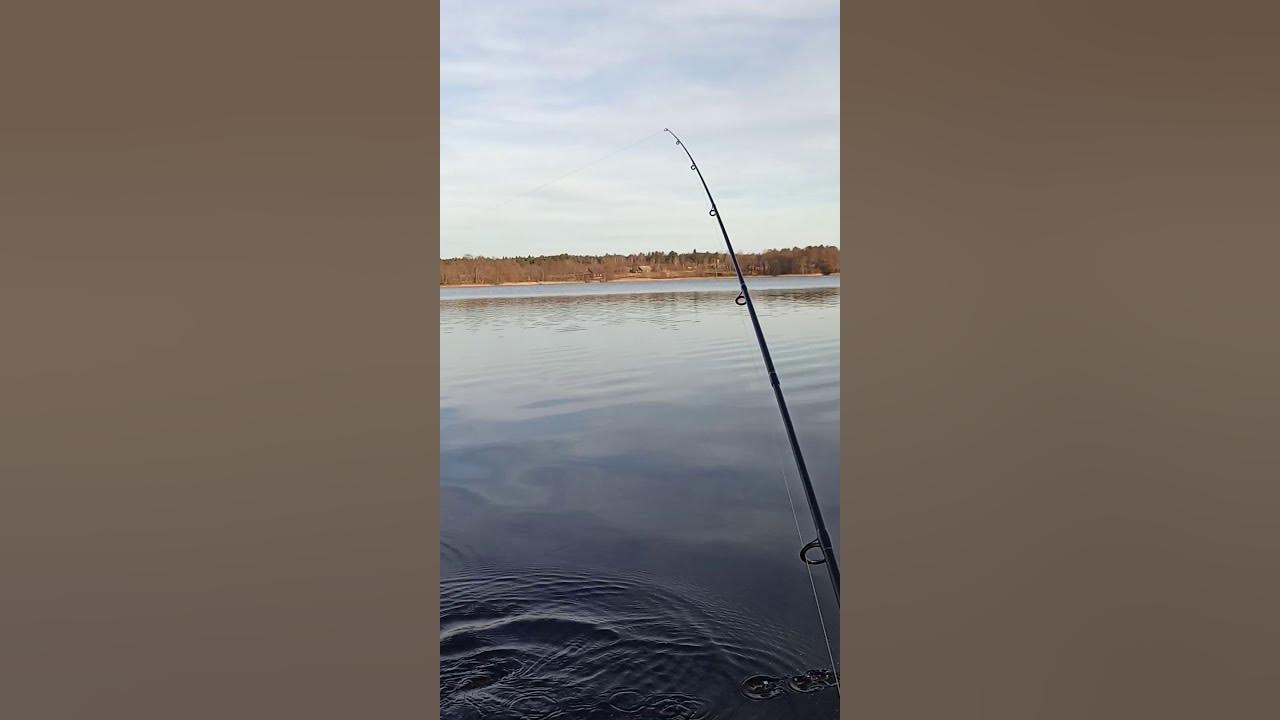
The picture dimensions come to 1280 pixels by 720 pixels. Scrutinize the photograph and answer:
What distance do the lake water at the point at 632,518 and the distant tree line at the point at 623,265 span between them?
567 millimetres

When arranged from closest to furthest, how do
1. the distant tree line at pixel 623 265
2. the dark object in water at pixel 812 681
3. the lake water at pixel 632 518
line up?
the dark object in water at pixel 812 681, the lake water at pixel 632 518, the distant tree line at pixel 623 265

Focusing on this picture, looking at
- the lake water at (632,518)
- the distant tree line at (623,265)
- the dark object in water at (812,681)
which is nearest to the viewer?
the dark object in water at (812,681)

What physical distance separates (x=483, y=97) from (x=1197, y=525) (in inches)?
334

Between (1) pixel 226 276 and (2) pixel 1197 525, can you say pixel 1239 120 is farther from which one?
(1) pixel 226 276

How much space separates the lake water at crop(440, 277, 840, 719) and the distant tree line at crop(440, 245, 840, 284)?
0.57 metres

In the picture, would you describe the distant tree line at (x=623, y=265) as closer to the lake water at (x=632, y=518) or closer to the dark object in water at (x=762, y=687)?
the lake water at (x=632, y=518)

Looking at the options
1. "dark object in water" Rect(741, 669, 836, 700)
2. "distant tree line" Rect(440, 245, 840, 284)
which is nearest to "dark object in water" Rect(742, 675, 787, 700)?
"dark object in water" Rect(741, 669, 836, 700)

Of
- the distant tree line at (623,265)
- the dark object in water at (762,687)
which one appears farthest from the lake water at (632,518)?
the distant tree line at (623,265)

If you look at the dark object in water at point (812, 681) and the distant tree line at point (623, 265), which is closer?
the dark object in water at point (812, 681)

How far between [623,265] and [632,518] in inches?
178

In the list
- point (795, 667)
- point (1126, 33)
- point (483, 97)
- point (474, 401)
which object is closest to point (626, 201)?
point (483, 97)

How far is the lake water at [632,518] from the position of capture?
299cm

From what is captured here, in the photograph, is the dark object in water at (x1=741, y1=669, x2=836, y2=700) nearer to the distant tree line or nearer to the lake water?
the lake water

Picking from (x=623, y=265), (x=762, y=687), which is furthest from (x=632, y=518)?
(x=623, y=265)
